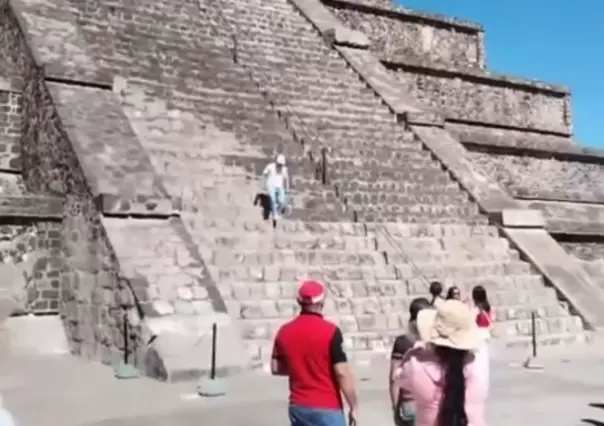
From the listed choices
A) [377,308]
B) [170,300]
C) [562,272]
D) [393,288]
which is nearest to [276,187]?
[393,288]

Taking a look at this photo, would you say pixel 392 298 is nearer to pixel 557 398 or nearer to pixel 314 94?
pixel 557 398

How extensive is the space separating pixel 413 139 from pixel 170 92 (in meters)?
4.49

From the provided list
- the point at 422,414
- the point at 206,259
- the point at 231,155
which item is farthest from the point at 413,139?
the point at 422,414

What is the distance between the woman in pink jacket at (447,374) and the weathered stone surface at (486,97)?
51.1ft

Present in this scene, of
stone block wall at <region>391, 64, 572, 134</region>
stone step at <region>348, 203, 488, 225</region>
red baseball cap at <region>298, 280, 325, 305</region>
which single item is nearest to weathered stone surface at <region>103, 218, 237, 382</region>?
stone step at <region>348, 203, 488, 225</region>

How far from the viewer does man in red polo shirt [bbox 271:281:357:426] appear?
4.10 metres

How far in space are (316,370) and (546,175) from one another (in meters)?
16.8

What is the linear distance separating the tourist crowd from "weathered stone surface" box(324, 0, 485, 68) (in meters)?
16.7

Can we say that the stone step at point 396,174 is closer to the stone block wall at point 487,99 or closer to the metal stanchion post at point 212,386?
the stone block wall at point 487,99

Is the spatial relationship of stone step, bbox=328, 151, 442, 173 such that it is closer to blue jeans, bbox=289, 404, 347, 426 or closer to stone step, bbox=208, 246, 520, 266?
stone step, bbox=208, 246, 520, 266

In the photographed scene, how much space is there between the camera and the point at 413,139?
1495 cm

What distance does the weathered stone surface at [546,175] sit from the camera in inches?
709

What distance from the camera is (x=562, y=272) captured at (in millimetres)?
12547

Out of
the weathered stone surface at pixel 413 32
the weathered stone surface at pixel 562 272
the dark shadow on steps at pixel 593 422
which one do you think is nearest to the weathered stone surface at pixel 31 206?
the dark shadow on steps at pixel 593 422
